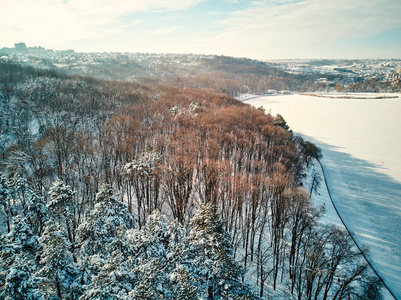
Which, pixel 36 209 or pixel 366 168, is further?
pixel 366 168

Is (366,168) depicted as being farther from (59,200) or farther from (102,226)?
(59,200)

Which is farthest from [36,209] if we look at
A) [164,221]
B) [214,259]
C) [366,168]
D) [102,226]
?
[366,168]

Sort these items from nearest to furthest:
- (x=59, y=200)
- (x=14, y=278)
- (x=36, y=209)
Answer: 1. (x=14, y=278)
2. (x=59, y=200)
3. (x=36, y=209)

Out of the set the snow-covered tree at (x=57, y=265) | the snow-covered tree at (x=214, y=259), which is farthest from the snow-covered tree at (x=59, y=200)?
the snow-covered tree at (x=214, y=259)

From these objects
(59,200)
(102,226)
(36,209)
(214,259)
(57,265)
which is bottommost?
(214,259)

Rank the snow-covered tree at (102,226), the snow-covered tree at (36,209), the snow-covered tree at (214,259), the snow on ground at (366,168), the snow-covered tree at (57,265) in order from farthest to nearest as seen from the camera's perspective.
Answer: the snow on ground at (366,168) < the snow-covered tree at (36,209) < the snow-covered tree at (102,226) < the snow-covered tree at (214,259) < the snow-covered tree at (57,265)

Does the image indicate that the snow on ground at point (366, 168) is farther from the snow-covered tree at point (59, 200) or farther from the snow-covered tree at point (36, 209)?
the snow-covered tree at point (36, 209)
